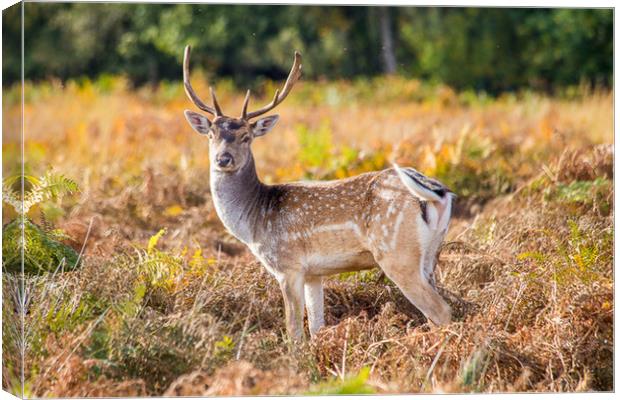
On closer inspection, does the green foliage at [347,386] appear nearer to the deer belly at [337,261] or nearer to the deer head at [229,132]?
the deer belly at [337,261]

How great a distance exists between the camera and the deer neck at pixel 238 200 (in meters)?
7.45

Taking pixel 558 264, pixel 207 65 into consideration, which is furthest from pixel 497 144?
pixel 207 65

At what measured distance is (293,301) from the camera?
23.5ft

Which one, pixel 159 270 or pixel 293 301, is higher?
pixel 159 270

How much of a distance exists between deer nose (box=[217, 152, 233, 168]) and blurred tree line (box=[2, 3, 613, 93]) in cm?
1441

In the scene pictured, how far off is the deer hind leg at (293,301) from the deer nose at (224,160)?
0.80m

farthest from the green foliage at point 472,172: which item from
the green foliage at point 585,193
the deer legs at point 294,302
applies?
the deer legs at point 294,302

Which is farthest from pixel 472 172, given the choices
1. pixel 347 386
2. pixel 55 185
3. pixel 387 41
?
pixel 387 41

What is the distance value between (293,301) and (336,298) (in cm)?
80

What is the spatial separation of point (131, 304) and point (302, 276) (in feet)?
4.03

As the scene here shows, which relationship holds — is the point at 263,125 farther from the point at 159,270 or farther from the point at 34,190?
the point at 34,190

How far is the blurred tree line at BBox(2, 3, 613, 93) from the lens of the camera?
2333 cm

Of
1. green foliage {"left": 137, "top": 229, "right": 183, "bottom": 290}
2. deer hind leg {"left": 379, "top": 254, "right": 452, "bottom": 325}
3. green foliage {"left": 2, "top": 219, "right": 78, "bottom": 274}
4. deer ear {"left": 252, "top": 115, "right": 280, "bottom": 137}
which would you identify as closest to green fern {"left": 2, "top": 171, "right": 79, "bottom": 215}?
green foliage {"left": 2, "top": 219, "right": 78, "bottom": 274}

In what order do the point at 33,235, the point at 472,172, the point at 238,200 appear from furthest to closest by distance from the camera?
the point at 472,172 → the point at 238,200 → the point at 33,235
